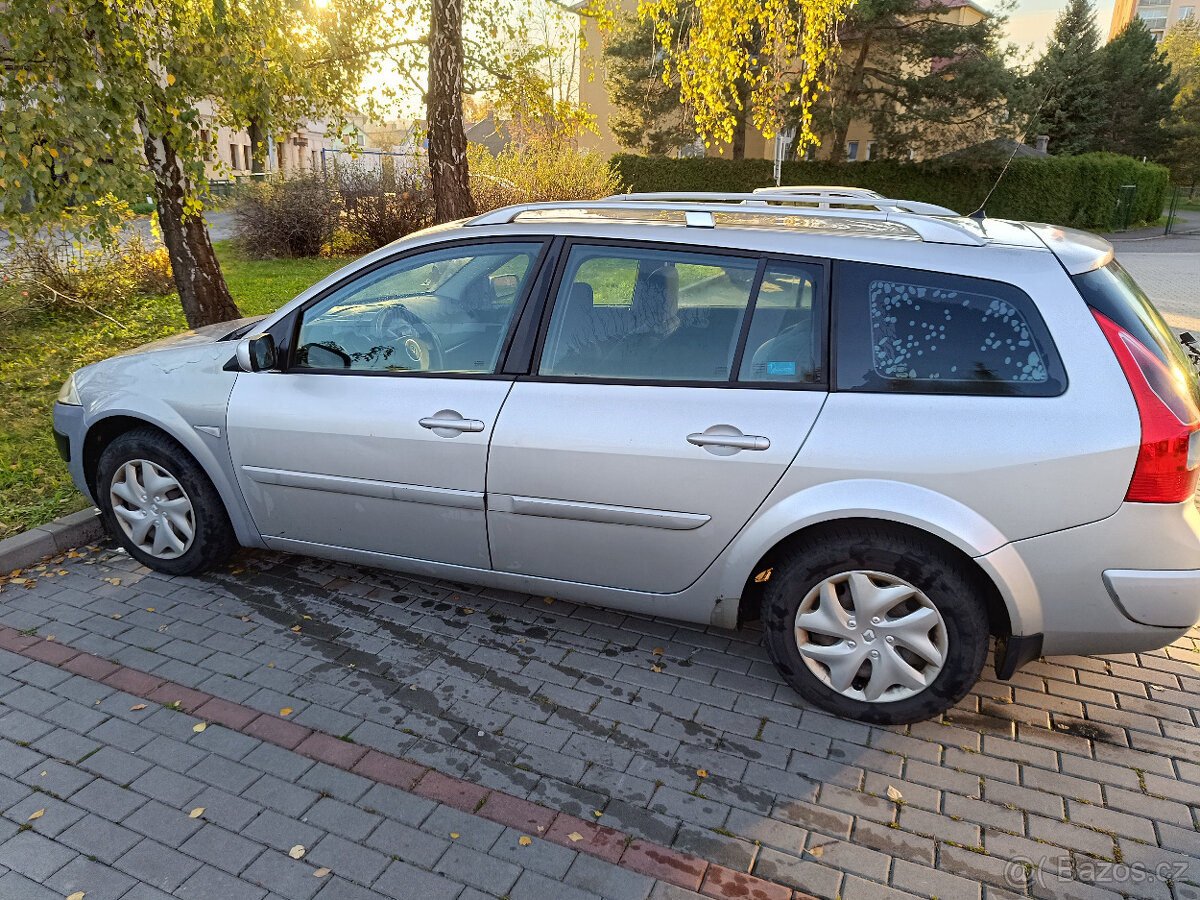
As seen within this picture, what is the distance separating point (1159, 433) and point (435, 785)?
260 cm

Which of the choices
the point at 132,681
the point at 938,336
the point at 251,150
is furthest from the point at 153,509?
the point at 251,150

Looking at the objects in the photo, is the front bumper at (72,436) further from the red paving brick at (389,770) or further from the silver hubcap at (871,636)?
the silver hubcap at (871,636)

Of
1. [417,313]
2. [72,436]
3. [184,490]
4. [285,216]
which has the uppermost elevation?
[417,313]

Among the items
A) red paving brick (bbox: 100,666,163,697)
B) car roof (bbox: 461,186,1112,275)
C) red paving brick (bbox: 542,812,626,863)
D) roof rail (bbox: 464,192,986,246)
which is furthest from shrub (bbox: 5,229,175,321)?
red paving brick (bbox: 542,812,626,863)

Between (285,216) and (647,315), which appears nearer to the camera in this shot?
(647,315)

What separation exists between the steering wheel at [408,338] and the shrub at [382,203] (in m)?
13.5

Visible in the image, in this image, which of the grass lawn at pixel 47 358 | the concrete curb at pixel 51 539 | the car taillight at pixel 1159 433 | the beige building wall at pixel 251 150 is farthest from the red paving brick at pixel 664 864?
the beige building wall at pixel 251 150

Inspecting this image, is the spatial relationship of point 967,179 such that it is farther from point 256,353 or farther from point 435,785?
point 435,785

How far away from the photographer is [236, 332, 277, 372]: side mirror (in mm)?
3713

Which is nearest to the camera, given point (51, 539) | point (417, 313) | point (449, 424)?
point (449, 424)

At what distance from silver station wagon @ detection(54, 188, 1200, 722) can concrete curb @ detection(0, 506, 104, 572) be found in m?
1.08

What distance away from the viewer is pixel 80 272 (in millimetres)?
10055

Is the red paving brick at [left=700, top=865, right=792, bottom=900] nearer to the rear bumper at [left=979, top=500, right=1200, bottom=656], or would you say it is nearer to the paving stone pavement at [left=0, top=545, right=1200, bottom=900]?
the paving stone pavement at [left=0, top=545, right=1200, bottom=900]

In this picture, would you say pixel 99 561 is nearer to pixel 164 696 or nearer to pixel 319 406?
pixel 164 696
